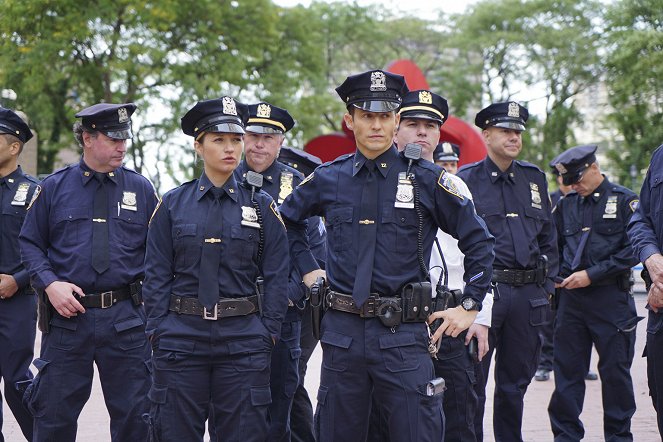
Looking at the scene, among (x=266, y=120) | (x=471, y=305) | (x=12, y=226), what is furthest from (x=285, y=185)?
(x=471, y=305)

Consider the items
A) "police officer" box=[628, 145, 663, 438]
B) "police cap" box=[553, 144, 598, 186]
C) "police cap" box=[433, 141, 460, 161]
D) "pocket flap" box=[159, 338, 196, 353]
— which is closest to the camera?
"pocket flap" box=[159, 338, 196, 353]

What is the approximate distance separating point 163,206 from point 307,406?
249cm

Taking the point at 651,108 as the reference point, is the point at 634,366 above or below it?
below

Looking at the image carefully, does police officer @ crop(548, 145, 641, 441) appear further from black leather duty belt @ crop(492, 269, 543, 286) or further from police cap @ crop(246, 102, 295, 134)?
police cap @ crop(246, 102, 295, 134)

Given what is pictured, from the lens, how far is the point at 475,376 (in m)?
6.20

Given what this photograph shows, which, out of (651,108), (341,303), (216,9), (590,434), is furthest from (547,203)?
(651,108)

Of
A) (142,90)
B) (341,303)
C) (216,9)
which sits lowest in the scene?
(341,303)

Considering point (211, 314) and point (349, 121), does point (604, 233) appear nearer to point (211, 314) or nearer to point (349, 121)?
point (349, 121)

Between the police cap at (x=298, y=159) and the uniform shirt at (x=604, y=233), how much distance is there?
2.37m

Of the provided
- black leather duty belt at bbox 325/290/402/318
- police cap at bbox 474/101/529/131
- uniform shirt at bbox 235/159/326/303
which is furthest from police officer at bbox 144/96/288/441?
police cap at bbox 474/101/529/131

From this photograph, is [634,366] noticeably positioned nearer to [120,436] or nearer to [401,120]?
[401,120]

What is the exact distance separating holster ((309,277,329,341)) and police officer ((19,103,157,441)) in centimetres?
152

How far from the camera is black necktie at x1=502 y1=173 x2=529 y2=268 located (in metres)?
6.74

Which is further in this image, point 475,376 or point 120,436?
point 475,376
